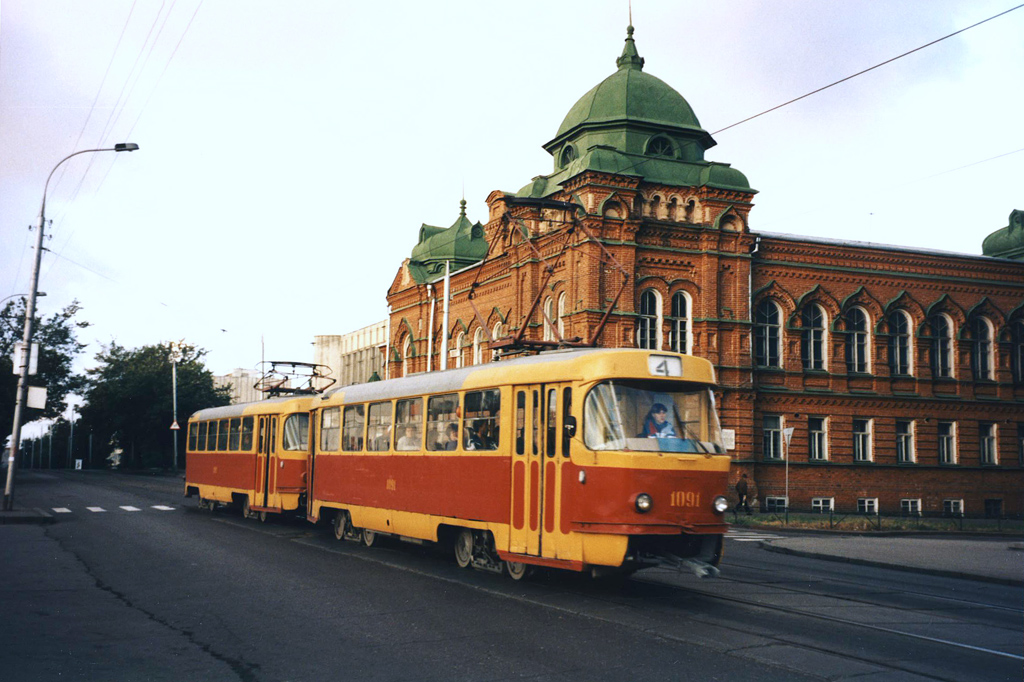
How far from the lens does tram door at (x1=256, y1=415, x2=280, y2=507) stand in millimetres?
22109

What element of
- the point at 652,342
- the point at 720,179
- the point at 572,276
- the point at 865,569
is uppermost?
the point at 720,179

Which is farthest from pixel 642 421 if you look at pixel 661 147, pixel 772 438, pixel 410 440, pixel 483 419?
pixel 661 147

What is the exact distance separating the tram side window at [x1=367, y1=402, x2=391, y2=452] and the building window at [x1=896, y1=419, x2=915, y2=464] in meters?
27.3

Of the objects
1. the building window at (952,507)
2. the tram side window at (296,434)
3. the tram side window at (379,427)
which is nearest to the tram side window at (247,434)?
the tram side window at (296,434)

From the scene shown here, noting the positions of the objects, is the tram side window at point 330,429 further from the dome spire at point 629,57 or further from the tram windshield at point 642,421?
the dome spire at point 629,57

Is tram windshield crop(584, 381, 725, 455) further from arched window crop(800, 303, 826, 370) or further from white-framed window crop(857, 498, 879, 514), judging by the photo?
white-framed window crop(857, 498, 879, 514)

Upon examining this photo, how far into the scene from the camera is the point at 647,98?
38125 millimetres

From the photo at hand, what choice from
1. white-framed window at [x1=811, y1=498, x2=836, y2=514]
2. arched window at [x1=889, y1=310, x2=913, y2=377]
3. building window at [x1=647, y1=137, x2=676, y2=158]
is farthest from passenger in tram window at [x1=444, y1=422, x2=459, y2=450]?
arched window at [x1=889, y1=310, x2=913, y2=377]

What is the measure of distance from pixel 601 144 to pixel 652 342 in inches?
308

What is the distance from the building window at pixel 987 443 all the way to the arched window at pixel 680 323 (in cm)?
1444

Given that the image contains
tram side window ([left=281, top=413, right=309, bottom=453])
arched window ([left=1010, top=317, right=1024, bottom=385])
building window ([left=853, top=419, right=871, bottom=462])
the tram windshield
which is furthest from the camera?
arched window ([left=1010, top=317, right=1024, bottom=385])

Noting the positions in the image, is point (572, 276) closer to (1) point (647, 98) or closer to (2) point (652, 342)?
(2) point (652, 342)

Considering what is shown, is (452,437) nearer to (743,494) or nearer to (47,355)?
(743,494)

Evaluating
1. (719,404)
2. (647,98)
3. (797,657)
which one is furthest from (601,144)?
(797,657)
